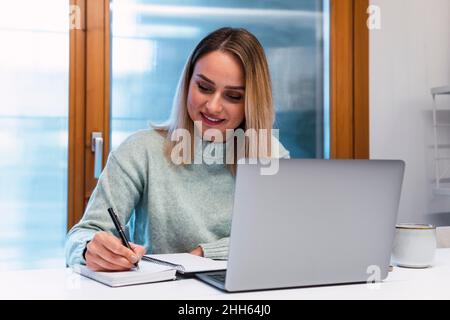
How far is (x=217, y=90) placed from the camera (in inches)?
58.1

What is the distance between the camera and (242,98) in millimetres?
1503

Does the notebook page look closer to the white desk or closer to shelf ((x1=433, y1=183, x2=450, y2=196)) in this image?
the white desk

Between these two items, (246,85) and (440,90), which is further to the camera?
(440,90)

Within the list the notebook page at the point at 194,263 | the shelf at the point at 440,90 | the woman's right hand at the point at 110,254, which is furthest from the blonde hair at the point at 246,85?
the shelf at the point at 440,90

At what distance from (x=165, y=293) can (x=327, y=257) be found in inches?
10.3

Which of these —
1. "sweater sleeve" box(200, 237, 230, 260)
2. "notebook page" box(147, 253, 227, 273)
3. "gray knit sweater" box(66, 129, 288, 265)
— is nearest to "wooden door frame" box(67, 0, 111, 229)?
"gray knit sweater" box(66, 129, 288, 265)

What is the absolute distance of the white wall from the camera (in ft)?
8.70

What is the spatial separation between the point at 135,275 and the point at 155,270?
44 millimetres

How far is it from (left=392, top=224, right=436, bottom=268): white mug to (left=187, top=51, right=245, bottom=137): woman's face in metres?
0.51

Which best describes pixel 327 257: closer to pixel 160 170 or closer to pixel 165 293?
pixel 165 293

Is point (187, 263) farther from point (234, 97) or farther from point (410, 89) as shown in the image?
point (410, 89)

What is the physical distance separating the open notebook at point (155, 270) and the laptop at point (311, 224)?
5cm

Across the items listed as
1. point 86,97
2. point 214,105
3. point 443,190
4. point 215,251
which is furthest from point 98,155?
point 443,190

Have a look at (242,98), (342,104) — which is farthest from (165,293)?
(342,104)
